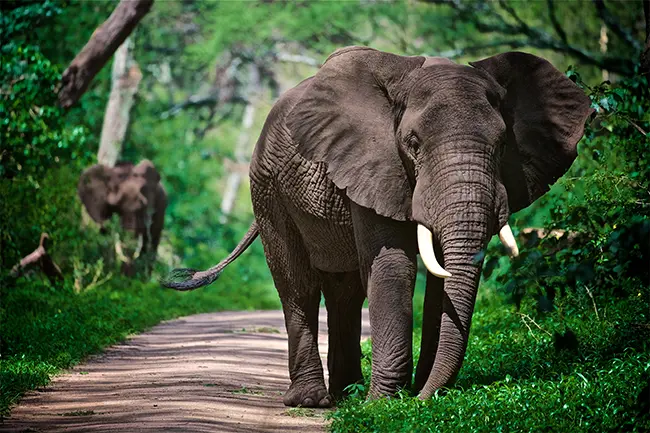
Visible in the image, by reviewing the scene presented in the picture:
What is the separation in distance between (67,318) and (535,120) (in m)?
6.30

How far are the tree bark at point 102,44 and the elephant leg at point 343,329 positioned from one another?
6.64m

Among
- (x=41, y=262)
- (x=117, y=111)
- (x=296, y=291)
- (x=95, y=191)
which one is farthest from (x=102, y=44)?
(x=117, y=111)

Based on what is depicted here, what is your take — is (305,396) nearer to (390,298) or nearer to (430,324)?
(430,324)

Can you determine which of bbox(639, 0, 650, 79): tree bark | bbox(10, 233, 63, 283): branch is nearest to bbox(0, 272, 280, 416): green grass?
bbox(10, 233, 63, 283): branch

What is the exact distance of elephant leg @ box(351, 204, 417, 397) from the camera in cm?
739

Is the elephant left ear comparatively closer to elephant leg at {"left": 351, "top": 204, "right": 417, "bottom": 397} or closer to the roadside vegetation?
the roadside vegetation

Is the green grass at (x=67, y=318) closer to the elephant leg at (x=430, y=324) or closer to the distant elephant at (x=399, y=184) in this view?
the distant elephant at (x=399, y=184)

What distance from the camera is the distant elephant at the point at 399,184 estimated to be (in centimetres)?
704

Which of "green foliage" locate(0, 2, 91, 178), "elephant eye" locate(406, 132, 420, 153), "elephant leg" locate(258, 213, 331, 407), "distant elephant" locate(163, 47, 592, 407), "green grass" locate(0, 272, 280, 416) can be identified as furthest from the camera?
"green foliage" locate(0, 2, 91, 178)

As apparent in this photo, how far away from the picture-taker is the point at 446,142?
278 inches

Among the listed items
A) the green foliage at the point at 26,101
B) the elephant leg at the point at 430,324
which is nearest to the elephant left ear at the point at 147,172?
the green foliage at the point at 26,101

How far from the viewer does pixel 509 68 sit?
26.1ft

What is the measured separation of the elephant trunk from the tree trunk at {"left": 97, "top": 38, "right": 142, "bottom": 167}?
17.2 m

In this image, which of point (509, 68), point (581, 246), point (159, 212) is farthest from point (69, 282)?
point (509, 68)
